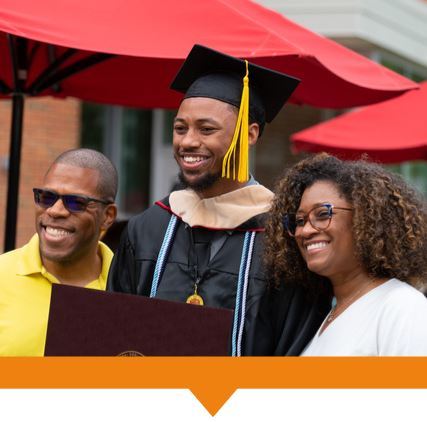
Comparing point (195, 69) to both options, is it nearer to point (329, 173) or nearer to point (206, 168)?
point (206, 168)

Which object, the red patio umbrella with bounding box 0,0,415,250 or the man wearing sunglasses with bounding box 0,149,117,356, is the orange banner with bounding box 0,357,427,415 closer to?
the man wearing sunglasses with bounding box 0,149,117,356

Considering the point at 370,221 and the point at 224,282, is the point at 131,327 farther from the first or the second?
the point at 370,221

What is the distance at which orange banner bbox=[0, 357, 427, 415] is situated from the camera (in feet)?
8.35

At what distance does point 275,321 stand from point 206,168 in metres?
0.56

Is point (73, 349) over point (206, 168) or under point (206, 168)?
under

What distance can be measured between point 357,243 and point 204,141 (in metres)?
0.65

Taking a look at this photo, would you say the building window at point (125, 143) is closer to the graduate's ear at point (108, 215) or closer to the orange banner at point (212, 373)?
the graduate's ear at point (108, 215)

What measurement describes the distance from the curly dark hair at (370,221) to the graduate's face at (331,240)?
0.09ft

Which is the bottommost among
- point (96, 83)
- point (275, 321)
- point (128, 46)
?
point (275, 321)

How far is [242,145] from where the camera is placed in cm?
314

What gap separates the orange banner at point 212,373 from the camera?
254cm

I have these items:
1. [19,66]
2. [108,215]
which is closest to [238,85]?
[108,215]
